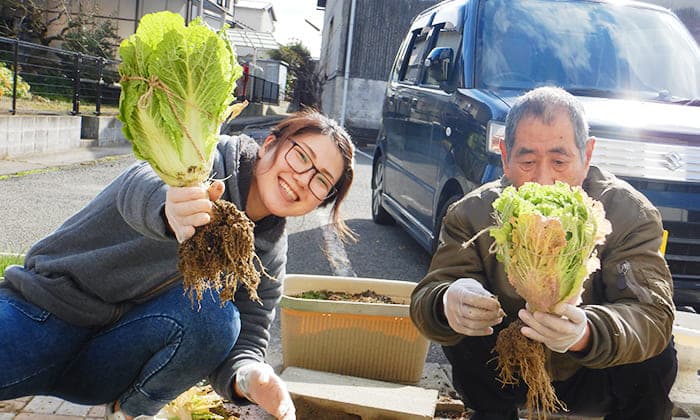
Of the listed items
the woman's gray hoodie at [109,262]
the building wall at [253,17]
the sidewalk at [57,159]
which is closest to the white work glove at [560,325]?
the woman's gray hoodie at [109,262]

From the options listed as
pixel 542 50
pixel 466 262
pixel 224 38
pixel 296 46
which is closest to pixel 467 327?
pixel 466 262

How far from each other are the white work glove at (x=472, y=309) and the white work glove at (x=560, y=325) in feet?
0.52

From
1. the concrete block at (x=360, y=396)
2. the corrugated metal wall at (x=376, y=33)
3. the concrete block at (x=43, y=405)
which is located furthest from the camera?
the corrugated metal wall at (x=376, y=33)

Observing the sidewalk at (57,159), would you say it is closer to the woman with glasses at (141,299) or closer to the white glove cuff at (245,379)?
the woman with glasses at (141,299)

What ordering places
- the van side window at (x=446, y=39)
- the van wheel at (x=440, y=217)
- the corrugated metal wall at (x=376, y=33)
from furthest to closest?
the corrugated metal wall at (x=376, y=33), the van side window at (x=446, y=39), the van wheel at (x=440, y=217)

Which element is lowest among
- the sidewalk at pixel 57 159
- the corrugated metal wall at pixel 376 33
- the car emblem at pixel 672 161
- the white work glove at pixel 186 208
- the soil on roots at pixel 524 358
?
the sidewalk at pixel 57 159

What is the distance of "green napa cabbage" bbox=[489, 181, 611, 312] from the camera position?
2312 millimetres

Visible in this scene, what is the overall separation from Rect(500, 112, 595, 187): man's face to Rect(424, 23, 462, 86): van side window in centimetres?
294

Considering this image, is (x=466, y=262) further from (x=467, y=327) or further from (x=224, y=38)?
(x=224, y=38)

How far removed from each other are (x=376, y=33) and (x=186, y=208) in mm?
27409

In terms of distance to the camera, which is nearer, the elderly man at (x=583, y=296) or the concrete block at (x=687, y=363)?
the elderly man at (x=583, y=296)

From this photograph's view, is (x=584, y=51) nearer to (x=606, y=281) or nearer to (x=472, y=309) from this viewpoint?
(x=606, y=281)

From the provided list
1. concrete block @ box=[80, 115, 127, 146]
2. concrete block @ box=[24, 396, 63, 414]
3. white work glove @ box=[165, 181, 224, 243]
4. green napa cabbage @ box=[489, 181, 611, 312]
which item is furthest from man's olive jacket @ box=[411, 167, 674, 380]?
concrete block @ box=[80, 115, 127, 146]

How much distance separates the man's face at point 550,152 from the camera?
9.41ft
